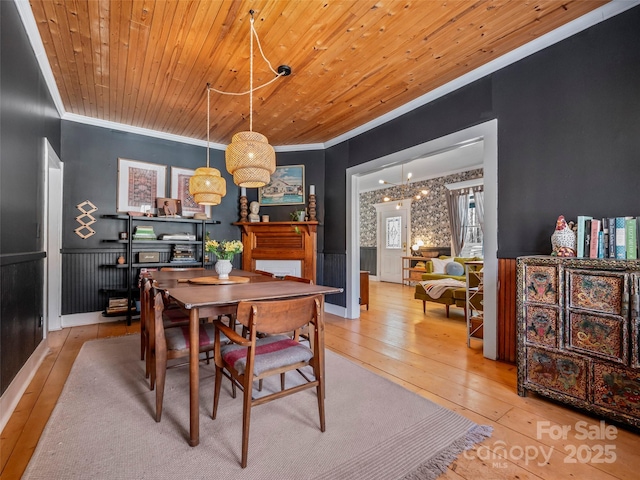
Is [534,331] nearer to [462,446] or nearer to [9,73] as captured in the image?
[462,446]

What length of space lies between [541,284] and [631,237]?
57cm

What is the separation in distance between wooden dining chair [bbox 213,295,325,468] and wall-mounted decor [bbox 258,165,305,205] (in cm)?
344

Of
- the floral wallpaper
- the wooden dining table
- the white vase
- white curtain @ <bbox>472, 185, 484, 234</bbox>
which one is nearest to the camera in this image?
the wooden dining table

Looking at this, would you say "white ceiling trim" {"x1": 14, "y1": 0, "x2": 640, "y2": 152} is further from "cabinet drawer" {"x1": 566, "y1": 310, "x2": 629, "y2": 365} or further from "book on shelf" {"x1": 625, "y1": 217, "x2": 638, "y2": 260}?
"cabinet drawer" {"x1": 566, "y1": 310, "x2": 629, "y2": 365}

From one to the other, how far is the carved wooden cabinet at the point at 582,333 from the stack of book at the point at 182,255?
13.5 feet

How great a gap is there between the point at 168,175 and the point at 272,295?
364cm

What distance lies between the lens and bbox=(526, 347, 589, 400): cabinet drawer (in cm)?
185

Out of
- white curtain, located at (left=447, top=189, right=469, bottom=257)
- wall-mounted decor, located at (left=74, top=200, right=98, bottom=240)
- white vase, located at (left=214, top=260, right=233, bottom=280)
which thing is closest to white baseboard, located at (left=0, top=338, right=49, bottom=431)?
white vase, located at (left=214, top=260, right=233, bottom=280)

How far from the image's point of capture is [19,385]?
6.85ft

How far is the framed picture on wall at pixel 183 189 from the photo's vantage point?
4.56 m

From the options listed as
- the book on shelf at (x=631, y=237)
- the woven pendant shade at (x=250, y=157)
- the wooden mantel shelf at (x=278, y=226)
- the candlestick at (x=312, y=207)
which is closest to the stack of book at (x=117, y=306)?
the wooden mantel shelf at (x=278, y=226)

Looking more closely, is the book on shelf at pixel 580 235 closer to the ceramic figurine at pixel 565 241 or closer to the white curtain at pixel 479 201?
the ceramic figurine at pixel 565 241

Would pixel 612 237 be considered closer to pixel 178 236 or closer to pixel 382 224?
pixel 178 236

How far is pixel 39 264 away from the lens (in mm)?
2779
